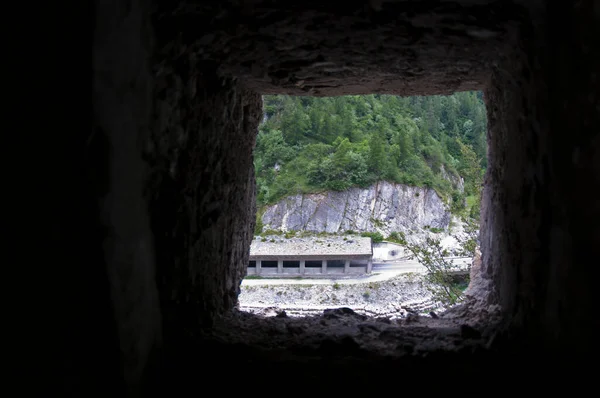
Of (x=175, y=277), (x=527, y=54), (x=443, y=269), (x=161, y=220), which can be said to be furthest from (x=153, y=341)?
(x=443, y=269)

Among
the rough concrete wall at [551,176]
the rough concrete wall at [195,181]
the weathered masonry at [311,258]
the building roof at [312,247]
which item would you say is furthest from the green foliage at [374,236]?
the rough concrete wall at [551,176]

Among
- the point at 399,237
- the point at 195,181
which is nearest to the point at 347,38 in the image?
the point at 195,181

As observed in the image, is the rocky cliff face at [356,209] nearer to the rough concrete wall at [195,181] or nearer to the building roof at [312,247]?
the building roof at [312,247]

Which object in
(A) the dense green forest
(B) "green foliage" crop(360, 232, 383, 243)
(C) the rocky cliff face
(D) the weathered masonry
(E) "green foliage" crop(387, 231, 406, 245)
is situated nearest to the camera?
(E) "green foliage" crop(387, 231, 406, 245)

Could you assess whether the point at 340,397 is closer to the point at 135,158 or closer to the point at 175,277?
the point at 175,277

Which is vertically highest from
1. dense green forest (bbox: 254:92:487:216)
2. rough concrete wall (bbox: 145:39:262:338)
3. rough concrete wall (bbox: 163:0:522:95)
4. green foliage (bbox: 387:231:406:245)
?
dense green forest (bbox: 254:92:487:216)

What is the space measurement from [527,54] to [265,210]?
606 inches

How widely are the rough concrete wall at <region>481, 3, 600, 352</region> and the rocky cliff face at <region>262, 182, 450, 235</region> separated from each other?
45.6 feet

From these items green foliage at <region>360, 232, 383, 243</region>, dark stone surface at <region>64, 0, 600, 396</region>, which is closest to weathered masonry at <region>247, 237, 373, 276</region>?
green foliage at <region>360, 232, 383, 243</region>

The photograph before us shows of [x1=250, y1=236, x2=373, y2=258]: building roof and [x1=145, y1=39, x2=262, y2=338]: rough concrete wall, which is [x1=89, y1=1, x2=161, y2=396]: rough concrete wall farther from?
[x1=250, y1=236, x2=373, y2=258]: building roof

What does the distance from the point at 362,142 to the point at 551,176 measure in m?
17.8

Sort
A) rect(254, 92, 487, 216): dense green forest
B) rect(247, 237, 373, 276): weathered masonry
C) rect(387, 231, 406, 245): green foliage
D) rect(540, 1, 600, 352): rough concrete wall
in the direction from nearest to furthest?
rect(540, 1, 600, 352): rough concrete wall → rect(387, 231, 406, 245): green foliage → rect(247, 237, 373, 276): weathered masonry → rect(254, 92, 487, 216): dense green forest

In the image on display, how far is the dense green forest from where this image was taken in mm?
17000

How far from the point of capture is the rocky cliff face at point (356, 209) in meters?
15.7
